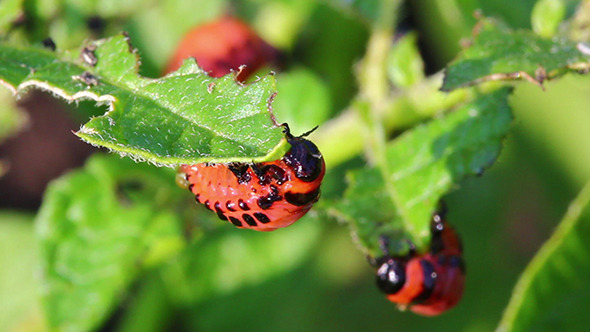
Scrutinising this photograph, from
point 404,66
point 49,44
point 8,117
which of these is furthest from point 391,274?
point 8,117

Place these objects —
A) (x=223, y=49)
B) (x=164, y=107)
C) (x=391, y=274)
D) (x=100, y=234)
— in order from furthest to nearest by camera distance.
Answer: (x=223, y=49), (x=100, y=234), (x=391, y=274), (x=164, y=107)

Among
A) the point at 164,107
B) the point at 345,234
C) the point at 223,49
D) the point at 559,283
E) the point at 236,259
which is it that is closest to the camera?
the point at 164,107

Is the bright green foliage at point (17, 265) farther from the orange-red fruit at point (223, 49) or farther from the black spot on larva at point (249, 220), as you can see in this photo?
the black spot on larva at point (249, 220)

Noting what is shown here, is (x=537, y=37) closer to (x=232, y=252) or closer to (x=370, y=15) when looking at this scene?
(x=370, y=15)

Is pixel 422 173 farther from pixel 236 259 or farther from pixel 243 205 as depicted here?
pixel 236 259

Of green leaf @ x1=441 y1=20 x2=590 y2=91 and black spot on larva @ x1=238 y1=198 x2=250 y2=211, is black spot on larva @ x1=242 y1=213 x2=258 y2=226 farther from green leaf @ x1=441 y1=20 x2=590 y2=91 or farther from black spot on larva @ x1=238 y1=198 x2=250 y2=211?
green leaf @ x1=441 y1=20 x2=590 y2=91

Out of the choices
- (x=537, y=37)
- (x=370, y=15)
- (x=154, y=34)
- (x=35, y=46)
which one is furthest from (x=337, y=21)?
(x=35, y=46)
